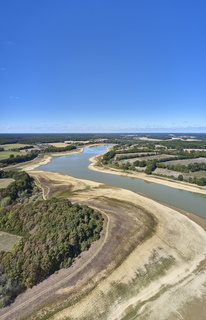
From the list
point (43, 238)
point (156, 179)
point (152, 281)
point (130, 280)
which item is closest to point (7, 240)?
point (43, 238)

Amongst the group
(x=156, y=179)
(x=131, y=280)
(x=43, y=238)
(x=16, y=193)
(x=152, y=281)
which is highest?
(x=43, y=238)

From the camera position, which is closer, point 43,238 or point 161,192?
point 43,238

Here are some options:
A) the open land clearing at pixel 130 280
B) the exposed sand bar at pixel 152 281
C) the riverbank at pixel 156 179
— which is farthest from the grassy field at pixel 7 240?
the riverbank at pixel 156 179

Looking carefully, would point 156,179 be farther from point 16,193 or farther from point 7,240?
point 7,240

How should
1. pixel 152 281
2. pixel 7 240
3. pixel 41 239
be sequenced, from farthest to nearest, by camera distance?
pixel 7 240 < pixel 41 239 < pixel 152 281

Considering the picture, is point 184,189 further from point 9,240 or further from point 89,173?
point 9,240

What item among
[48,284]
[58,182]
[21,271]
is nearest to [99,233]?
[48,284]

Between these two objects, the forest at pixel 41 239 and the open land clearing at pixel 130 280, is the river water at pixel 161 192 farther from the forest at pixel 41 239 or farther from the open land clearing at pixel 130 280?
the forest at pixel 41 239
